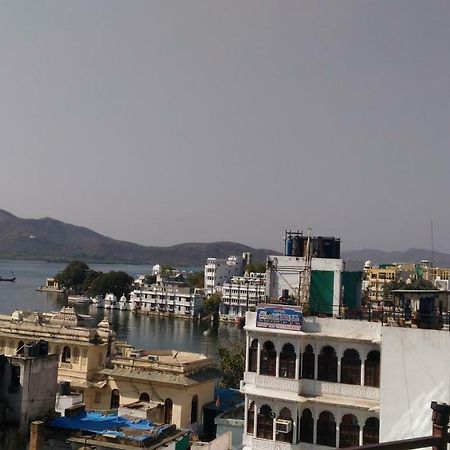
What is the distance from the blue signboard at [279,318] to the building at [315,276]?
63.9 inches

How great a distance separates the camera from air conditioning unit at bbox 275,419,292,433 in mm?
13508

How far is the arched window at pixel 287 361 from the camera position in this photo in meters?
13.9

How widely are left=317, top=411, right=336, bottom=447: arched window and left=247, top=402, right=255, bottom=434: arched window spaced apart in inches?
64.3

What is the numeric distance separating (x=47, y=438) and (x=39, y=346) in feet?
9.47

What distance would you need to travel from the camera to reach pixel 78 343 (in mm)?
23062

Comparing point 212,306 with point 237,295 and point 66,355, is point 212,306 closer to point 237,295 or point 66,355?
point 237,295

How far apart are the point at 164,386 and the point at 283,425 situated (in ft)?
25.7

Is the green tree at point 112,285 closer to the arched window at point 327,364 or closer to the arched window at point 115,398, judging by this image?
the arched window at point 115,398

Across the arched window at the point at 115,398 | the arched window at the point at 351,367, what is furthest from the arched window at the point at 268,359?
the arched window at the point at 115,398

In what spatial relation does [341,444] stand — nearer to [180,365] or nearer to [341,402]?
[341,402]

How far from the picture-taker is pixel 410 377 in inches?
438

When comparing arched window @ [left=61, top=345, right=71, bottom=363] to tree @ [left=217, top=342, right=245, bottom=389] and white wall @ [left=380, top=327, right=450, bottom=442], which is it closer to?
tree @ [left=217, top=342, right=245, bottom=389]

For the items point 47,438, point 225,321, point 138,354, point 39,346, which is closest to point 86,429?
point 47,438

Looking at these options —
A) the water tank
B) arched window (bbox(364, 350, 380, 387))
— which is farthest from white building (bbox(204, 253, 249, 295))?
arched window (bbox(364, 350, 380, 387))
